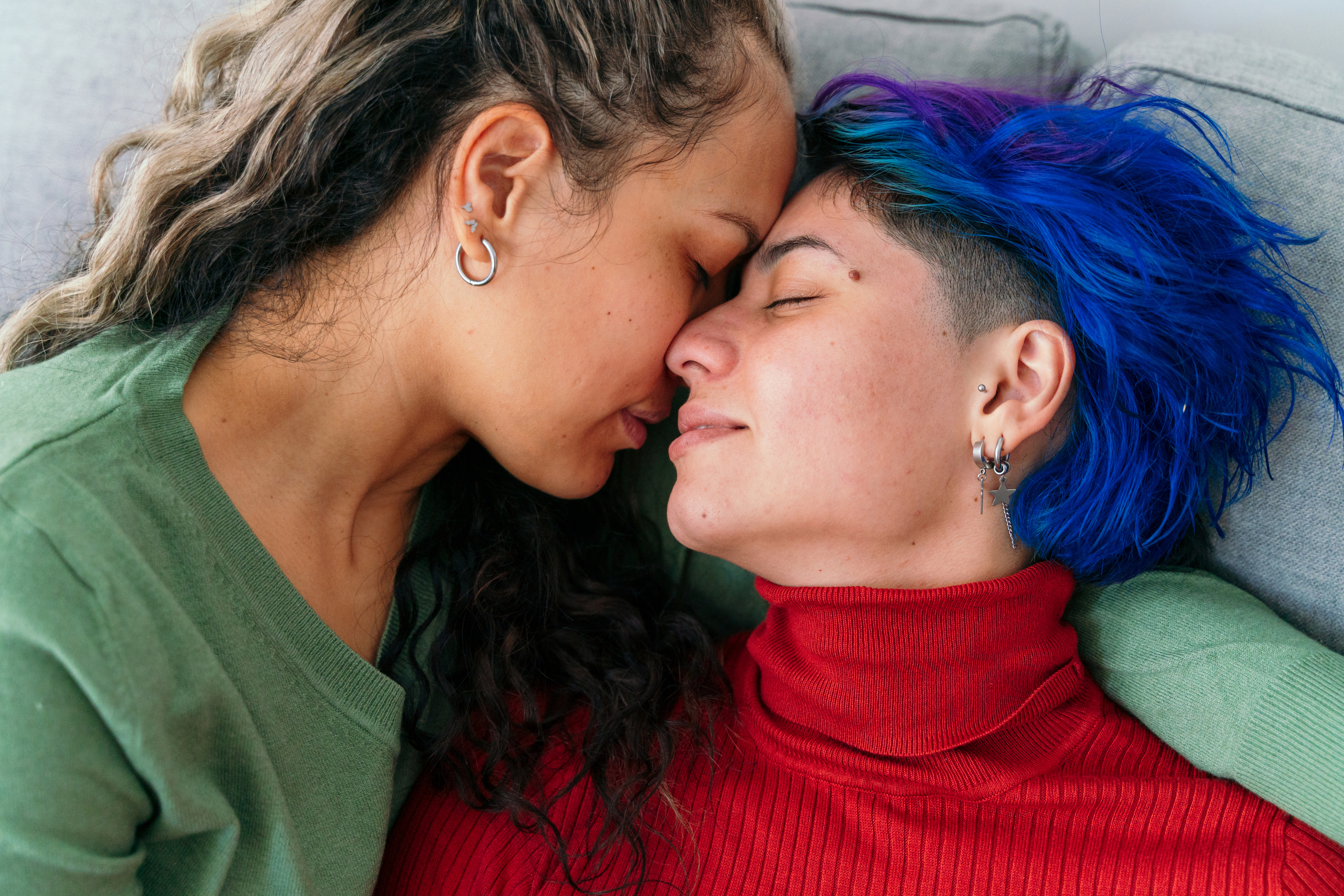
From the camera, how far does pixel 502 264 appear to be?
3.28 feet

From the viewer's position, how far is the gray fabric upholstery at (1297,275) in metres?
1.11

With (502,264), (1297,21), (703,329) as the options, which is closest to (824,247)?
(703,329)

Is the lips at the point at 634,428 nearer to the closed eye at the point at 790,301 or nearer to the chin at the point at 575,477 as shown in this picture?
the chin at the point at 575,477

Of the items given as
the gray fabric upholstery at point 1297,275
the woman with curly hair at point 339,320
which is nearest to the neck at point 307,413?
the woman with curly hair at point 339,320

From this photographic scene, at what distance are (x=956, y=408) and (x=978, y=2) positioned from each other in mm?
838

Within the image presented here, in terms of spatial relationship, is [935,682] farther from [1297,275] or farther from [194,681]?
[194,681]

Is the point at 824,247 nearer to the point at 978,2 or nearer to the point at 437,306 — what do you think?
the point at 437,306

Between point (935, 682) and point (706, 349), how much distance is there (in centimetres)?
47

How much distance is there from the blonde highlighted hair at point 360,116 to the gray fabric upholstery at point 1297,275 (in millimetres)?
655

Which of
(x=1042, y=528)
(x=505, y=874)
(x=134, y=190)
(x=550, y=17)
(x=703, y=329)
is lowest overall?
(x=505, y=874)

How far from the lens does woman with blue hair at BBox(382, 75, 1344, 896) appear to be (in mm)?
1013

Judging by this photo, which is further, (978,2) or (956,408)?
(978,2)

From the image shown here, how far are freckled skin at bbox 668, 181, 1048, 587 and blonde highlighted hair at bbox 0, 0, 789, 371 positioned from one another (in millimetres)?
221

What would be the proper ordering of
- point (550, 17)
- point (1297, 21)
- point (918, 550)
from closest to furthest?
point (550, 17) < point (918, 550) < point (1297, 21)
